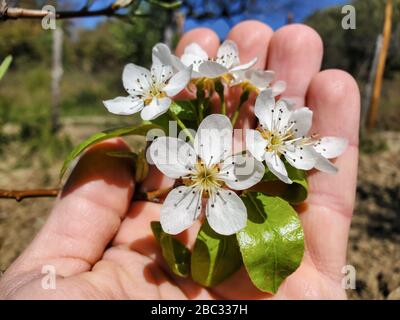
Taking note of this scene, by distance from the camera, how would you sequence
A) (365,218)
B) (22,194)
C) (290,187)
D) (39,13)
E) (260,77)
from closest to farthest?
(39,13), (22,194), (290,187), (260,77), (365,218)

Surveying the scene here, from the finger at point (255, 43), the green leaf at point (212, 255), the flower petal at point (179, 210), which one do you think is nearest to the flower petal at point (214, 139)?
the flower petal at point (179, 210)

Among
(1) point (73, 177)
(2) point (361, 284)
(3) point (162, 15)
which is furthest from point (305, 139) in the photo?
(3) point (162, 15)

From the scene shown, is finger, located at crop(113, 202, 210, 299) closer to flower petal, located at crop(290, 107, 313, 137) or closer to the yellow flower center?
the yellow flower center

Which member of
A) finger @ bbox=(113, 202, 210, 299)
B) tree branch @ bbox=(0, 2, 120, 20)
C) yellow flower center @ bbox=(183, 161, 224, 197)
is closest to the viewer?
tree branch @ bbox=(0, 2, 120, 20)

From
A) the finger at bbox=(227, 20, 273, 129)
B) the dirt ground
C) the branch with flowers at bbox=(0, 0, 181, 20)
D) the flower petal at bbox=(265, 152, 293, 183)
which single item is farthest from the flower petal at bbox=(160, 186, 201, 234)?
the dirt ground

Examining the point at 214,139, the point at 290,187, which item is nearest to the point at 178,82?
the point at 214,139

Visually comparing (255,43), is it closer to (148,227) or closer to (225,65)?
(225,65)
